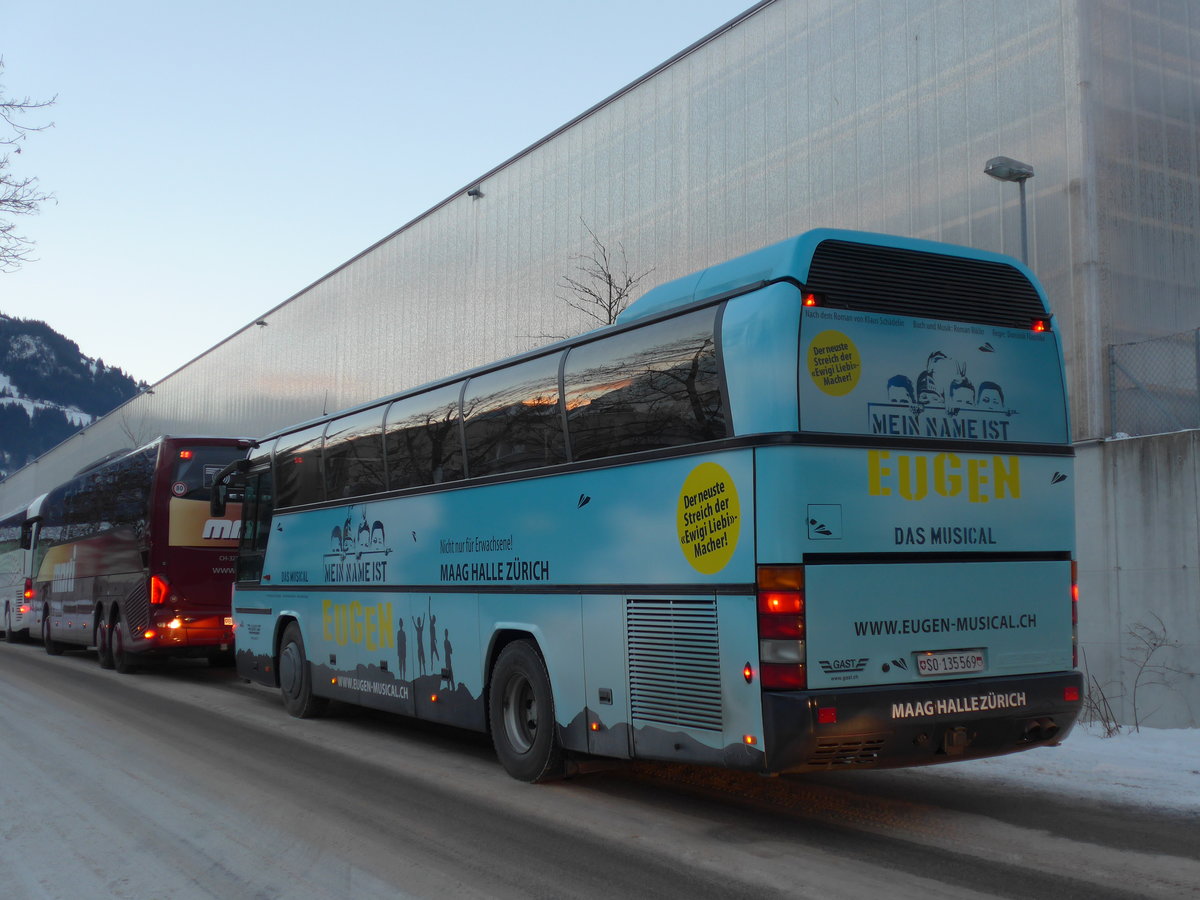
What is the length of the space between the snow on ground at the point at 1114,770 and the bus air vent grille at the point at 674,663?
282 cm

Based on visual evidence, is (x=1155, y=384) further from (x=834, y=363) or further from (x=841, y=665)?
(x=841, y=665)

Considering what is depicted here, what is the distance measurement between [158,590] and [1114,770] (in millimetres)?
14409

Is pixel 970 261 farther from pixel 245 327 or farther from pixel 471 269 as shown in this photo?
pixel 245 327

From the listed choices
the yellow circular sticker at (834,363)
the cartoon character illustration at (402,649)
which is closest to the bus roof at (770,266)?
the yellow circular sticker at (834,363)

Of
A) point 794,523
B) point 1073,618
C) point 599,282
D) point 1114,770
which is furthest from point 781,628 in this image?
point 599,282

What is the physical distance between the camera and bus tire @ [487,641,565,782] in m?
Answer: 8.68

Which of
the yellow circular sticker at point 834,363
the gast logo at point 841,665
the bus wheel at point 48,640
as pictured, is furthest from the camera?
the bus wheel at point 48,640

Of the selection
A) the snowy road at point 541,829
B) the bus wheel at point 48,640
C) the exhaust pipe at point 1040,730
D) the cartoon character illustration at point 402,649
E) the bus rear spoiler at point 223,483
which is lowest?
the bus wheel at point 48,640

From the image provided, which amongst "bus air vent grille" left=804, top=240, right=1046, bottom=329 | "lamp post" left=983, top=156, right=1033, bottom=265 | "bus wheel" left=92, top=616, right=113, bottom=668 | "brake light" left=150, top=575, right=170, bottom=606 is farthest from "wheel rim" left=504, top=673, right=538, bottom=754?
"bus wheel" left=92, top=616, right=113, bottom=668

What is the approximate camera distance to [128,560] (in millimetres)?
19484

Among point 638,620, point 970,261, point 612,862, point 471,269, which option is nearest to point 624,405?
point 638,620

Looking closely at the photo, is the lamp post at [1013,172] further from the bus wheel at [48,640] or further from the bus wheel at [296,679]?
the bus wheel at [48,640]

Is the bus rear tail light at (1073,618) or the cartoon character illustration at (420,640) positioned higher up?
the bus rear tail light at (1073,618)

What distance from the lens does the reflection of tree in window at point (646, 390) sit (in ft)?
23.9
